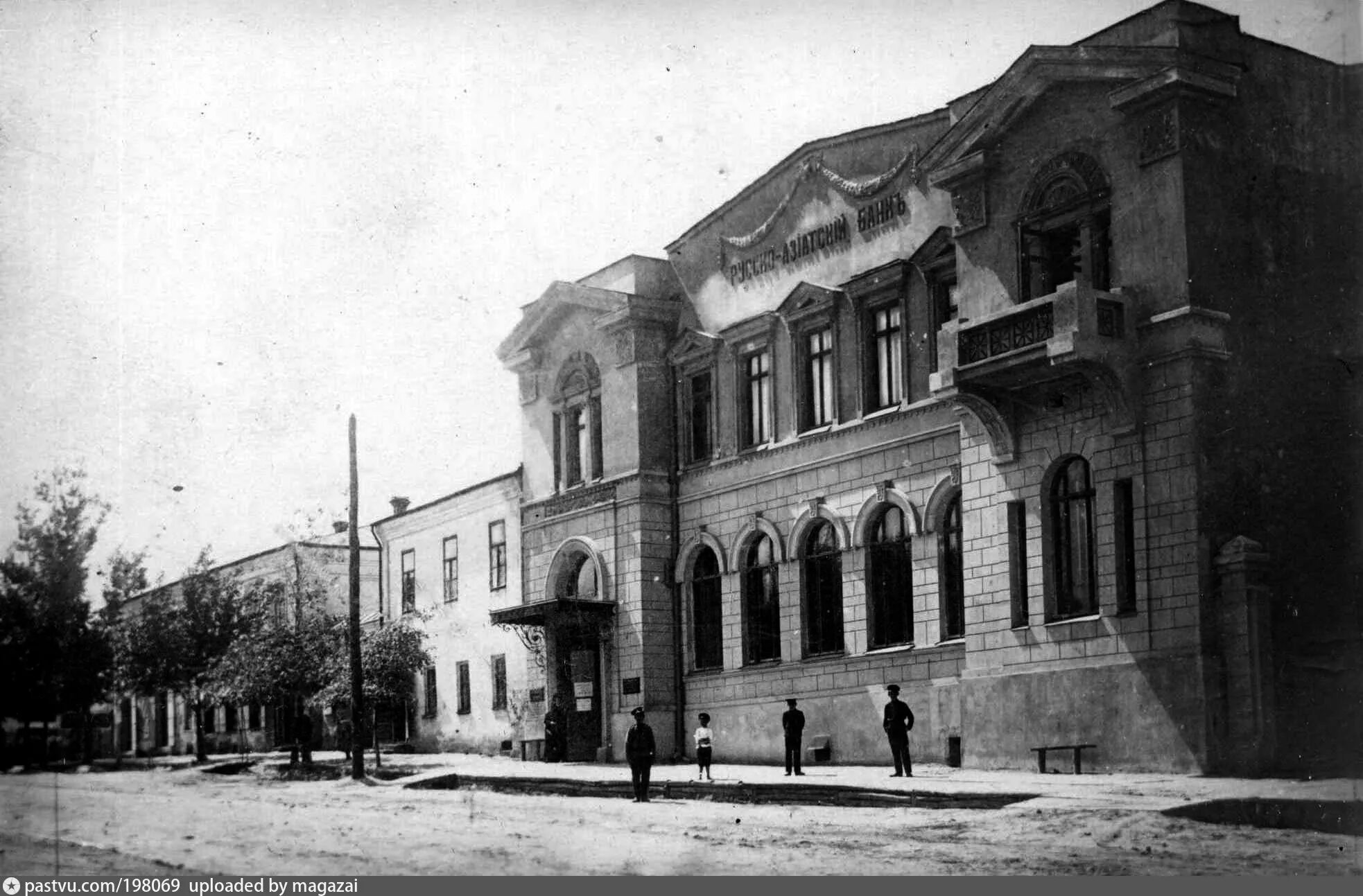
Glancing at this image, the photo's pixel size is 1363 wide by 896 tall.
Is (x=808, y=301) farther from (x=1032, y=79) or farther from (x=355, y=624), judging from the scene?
(x=355, y=624)

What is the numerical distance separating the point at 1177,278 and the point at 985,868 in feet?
33.9

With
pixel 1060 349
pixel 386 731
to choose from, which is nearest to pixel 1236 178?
pixel 1060 349

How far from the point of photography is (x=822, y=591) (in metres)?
30.0

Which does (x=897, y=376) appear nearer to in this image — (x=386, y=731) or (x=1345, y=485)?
(x=1345, y=485)

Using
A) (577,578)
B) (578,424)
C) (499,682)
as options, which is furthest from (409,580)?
(578,424)

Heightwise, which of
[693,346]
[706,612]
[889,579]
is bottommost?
[706,612]

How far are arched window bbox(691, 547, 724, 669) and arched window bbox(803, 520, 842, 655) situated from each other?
2920mm

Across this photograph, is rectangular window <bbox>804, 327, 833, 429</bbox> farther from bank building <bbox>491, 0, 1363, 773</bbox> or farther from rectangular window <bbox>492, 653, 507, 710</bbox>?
rectangular window <bbox>492, 653, 507, 710</bbox>

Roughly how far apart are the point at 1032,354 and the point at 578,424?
614 inches

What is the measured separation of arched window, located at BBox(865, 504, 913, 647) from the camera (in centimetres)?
2805

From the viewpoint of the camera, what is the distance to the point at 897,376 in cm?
2831

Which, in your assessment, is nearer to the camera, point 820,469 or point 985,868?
point 985,868

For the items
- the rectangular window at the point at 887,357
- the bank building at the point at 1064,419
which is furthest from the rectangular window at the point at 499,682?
the rectangular window at the point at 887,357

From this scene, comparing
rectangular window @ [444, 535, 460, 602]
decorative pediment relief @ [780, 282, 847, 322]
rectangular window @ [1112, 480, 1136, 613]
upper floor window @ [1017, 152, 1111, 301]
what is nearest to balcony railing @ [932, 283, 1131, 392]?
upper floor window @ [1017, 152, 1111, 301]
